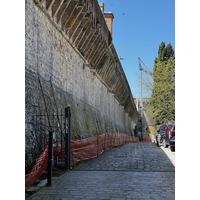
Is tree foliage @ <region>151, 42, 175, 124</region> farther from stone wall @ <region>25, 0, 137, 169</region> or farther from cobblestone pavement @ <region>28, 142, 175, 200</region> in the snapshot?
cobblestone pavement @ <region>28, 142, 175, 200</region>

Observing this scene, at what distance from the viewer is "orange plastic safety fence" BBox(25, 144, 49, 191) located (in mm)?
5312

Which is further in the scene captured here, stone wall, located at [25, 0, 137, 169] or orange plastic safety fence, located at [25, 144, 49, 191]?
stone wall, located at [25, 0, 137, 169]

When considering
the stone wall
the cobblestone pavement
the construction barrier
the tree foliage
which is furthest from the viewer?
the tree foliage

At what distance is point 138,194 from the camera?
4965 mm

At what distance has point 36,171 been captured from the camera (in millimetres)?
5891

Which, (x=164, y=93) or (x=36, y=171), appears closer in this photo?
(x=36, y=171)

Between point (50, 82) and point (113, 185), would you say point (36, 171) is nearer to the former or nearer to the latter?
point (113, 185)

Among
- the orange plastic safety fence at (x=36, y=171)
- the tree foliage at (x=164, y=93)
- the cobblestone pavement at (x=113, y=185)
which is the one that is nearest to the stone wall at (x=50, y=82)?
the orange plastic safety fence at (x=36, y=171)

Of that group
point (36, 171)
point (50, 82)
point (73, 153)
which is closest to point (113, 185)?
point (36, 171)

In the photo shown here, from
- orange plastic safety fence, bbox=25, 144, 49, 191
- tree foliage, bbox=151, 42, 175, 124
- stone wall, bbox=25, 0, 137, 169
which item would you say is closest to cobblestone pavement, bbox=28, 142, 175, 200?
orange plastic safety fence, bbox=25, 144, 49, 191
